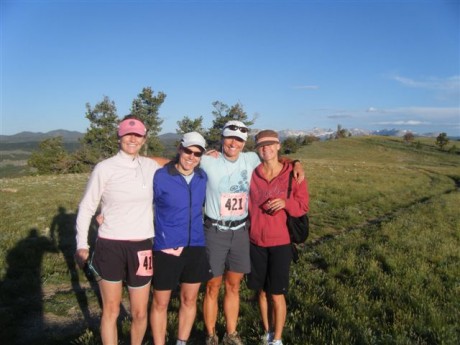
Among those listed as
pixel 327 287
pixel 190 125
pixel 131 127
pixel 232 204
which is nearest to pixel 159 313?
pixel 232 204

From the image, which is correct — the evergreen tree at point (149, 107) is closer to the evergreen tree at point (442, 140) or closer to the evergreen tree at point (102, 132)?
the evergreen tree at point (102, 132)

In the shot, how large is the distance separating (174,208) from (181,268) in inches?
28.1

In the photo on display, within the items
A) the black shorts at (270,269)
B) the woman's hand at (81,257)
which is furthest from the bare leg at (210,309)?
the woman's hand at (81,257)

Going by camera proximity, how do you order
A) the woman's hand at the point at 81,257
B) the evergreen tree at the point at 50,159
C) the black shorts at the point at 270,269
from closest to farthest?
the woman's hand at the point at 81,257 < the black shorts at the point at 270,269 < the evergreen tree at the point at 50,159

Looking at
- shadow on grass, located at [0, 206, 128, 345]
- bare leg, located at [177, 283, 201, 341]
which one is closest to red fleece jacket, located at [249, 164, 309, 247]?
bare leg, located at [177, 283, 201, 341]

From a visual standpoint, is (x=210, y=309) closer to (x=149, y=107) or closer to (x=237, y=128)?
(x=237, y=128)

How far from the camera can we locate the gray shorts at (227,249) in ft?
14.6

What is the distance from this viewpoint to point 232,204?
14.5ft

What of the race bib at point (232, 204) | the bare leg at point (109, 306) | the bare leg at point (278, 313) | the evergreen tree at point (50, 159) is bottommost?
the evergreen tree at point (50, 159)

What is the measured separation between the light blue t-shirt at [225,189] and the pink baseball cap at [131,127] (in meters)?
0.87

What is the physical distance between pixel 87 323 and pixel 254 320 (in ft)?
8.14

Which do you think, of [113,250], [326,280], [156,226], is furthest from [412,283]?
[113,250]

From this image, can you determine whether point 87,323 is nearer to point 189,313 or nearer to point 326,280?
point 189,313

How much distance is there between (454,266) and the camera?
7273 millimetres
